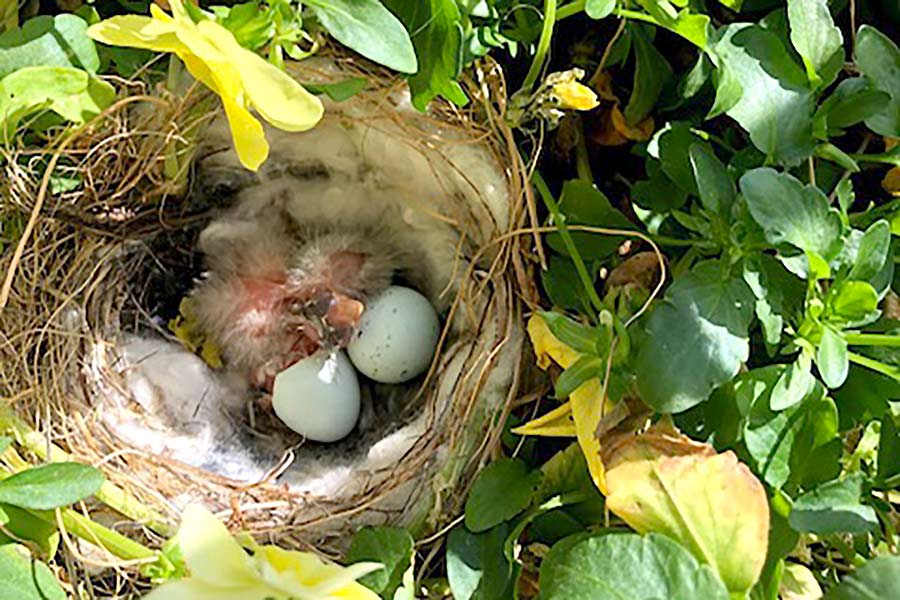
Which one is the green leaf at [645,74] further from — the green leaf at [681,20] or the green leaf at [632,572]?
the green leaf at [632,572]

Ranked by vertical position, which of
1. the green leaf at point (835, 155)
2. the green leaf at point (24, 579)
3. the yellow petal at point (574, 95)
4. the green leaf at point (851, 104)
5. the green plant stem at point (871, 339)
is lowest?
the green leaf at point (24, 579)

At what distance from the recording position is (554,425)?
2.55ft

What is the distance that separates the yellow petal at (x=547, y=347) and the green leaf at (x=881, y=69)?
9.4 inches

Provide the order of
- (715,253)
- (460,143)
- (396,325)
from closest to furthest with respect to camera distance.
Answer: (715,253) → (460,143) → (396,325)

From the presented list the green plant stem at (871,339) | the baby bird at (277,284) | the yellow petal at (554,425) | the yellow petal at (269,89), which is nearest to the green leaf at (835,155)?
the green plant stem at (871,339)

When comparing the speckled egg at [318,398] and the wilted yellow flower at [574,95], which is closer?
the wilted yellow flower at [574,95]

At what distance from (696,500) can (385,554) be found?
0.23 m

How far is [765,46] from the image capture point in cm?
73

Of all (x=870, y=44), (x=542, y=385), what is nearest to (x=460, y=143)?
(x=542, y=385)

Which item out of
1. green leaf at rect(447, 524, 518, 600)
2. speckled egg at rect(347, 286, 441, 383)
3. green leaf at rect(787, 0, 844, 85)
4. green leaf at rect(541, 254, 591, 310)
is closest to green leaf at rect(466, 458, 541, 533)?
green leaf at rect(447, 524, 518, 600)

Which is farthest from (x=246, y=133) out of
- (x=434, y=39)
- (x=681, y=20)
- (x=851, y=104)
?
(x=851, y=104)

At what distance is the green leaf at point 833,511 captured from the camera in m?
0.67

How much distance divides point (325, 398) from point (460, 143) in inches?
10.5

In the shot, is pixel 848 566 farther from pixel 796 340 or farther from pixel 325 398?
pixel 325 398
